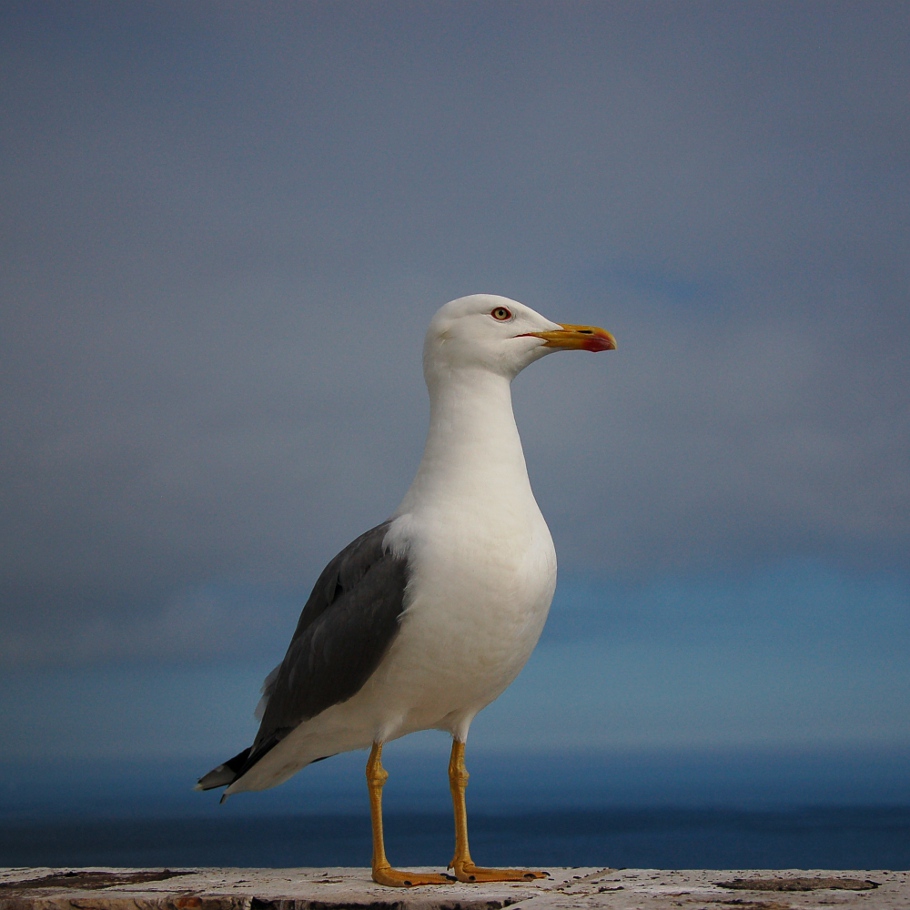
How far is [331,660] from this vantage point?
585 cm

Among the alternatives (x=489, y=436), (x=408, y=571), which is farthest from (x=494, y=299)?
(x=408, y=571)

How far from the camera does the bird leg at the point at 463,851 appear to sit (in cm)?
578

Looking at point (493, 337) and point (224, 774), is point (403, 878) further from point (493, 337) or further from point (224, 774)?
point (493, 337)

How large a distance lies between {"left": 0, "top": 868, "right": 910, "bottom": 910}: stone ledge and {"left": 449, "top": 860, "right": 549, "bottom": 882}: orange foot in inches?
4.2

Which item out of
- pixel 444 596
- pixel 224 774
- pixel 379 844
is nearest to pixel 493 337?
pixel 444 596

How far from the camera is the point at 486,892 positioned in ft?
17.2

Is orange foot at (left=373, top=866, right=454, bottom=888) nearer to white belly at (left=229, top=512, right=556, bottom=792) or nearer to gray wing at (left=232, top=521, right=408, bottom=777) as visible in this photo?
white belly at (left=229, top=512, right=556, bottom=792)

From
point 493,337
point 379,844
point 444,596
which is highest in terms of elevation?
point 493,337

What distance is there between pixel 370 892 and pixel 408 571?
159cm

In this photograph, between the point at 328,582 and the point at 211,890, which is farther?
the point at 328,582

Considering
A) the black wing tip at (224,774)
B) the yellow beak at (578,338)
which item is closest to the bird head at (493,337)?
the yellow beak at (578,338)

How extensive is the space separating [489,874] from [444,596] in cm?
156

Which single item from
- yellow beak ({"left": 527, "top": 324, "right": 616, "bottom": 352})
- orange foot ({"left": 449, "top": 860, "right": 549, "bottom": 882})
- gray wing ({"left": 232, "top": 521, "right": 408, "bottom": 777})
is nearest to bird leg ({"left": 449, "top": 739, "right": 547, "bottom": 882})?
orange foot ({"left": 449, "top": 860, "right": 549, "bottom": 882})

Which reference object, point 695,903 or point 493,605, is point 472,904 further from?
point 493,605
